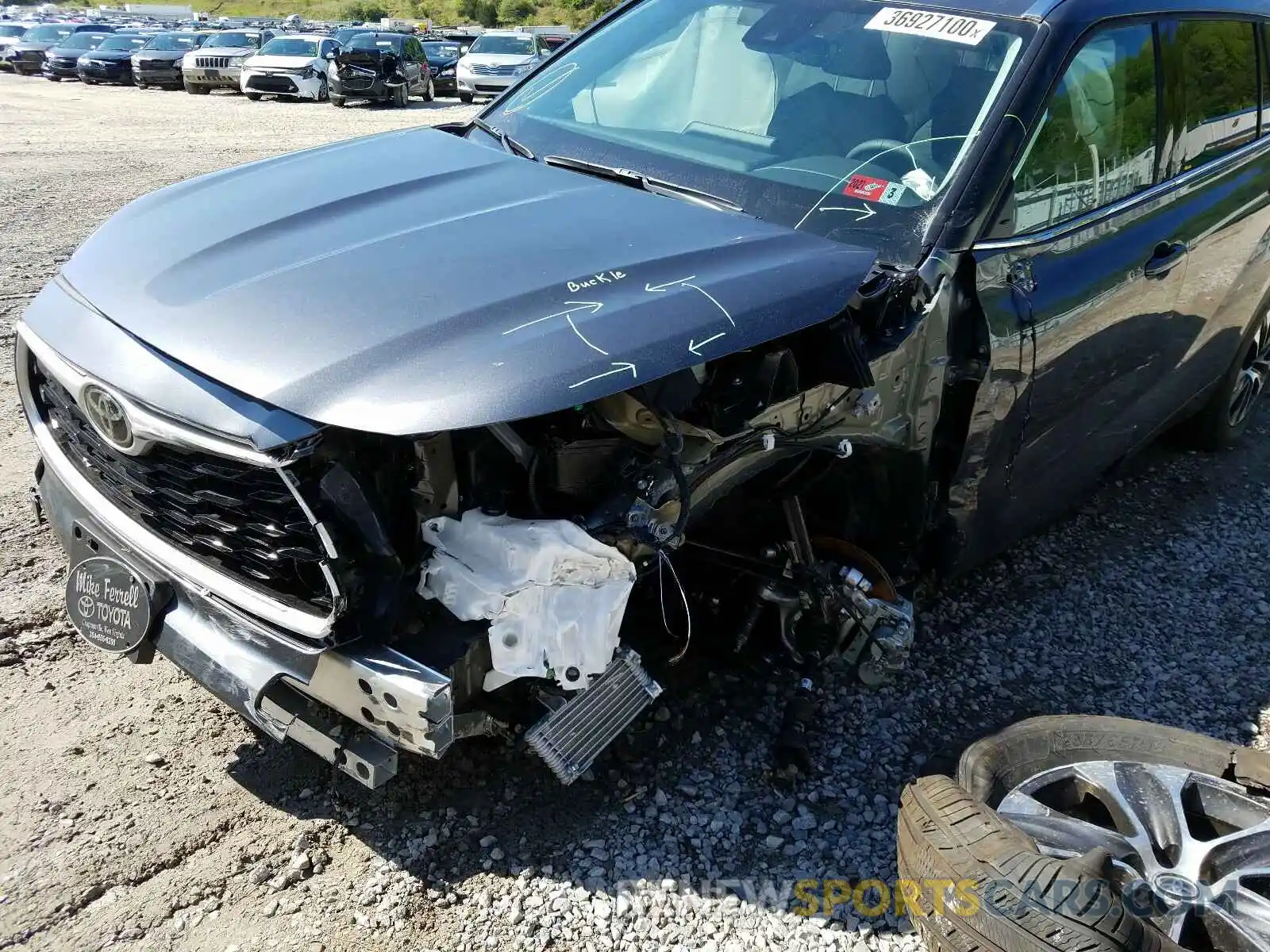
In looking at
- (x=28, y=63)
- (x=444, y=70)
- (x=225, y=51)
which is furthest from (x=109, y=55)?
(x=444, y=70)

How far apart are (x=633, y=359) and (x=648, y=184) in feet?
3.67

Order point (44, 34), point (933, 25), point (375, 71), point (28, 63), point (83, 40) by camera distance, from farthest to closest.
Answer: point (44, 34) → point (28, 63) → point (83, 40) → point (375, 71) → point (933, 25)

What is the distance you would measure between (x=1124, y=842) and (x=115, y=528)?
7.86ft

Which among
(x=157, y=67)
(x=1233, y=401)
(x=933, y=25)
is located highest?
(x=933, y=25)

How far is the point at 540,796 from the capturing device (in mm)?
2682

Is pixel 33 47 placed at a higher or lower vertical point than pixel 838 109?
lower

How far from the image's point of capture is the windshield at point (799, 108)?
114 inches

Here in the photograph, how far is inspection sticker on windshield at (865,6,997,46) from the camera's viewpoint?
3.02m

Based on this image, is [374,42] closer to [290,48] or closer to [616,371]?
[290,48]

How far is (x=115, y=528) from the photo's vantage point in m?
2.49

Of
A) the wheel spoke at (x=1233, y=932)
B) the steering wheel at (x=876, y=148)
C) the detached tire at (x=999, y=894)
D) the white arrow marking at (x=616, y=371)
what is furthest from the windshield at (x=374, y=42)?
the wheel spoke at (x=1233, y=932)

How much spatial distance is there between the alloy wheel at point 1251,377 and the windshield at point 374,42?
21.0m

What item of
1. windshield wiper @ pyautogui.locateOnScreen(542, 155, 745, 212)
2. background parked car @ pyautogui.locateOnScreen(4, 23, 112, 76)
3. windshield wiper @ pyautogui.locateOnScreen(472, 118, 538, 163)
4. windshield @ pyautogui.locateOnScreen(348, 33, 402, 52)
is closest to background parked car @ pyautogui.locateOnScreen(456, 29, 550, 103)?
windshield @ pyautogui.locateOnScreen(348, 33, 402, 52)

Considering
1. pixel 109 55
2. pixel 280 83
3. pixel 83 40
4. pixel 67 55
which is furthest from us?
pixel 83 40
